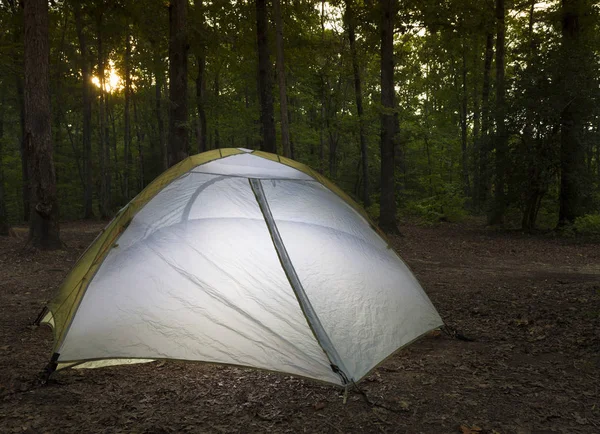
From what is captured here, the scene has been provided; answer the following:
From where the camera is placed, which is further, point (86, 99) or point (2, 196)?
point (2, 196)

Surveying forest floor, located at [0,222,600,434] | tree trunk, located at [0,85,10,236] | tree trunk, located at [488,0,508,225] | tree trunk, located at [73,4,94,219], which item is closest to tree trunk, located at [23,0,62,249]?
forest floor, located at [0,222,600,434]

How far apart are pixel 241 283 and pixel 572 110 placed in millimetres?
12186

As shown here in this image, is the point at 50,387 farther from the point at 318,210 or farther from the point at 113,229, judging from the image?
the point at 318,210

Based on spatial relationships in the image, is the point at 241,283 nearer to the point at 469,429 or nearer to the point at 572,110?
the point at 469,429

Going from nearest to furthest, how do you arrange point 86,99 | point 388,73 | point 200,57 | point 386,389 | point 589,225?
1. point 386,389
2. point 589,225
3. point 388,73
4. point 200,57
5. point 86,99

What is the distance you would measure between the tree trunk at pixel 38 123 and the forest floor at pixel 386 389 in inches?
153

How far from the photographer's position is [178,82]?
11531 mm

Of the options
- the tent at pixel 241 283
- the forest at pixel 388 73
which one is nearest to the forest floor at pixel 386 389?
the tent at pixel 241 283

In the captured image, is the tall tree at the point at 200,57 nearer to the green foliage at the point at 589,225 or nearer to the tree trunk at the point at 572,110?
the tree trunk at the point at 572,110

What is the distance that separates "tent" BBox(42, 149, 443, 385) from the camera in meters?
3.42

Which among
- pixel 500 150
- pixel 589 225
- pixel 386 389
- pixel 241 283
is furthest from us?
pixel 500 150

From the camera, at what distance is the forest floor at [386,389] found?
115 inches

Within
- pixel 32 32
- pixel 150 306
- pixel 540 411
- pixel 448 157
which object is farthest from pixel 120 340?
pixel 448 157

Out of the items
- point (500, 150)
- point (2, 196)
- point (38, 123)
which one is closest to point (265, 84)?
point (38, 123)
